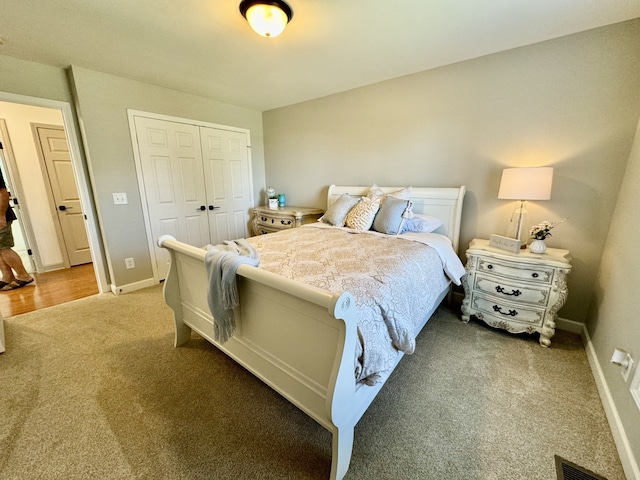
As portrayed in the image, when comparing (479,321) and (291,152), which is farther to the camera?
(291,152)

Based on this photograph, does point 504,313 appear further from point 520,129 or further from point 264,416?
point 264,416

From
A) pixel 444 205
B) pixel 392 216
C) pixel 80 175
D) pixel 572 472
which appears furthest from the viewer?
pixel 80 175

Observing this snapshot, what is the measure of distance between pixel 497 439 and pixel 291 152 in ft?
12.4

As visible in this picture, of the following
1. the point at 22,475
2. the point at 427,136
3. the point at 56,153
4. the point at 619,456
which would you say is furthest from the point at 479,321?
the point at 56,153

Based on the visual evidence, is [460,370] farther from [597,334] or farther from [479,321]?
[597,334]

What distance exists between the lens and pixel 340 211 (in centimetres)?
281

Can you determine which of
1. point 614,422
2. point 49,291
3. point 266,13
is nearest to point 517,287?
point 614,422

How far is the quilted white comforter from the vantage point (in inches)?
44.6

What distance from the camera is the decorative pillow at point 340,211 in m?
2.78

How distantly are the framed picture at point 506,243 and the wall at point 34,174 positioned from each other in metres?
5.70

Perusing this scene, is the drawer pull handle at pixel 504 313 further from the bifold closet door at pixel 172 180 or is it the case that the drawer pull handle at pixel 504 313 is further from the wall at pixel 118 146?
the wall at pixel 118 146

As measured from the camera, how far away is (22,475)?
1.14 metres

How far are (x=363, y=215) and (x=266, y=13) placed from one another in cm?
172

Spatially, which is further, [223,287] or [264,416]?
[264,416]
